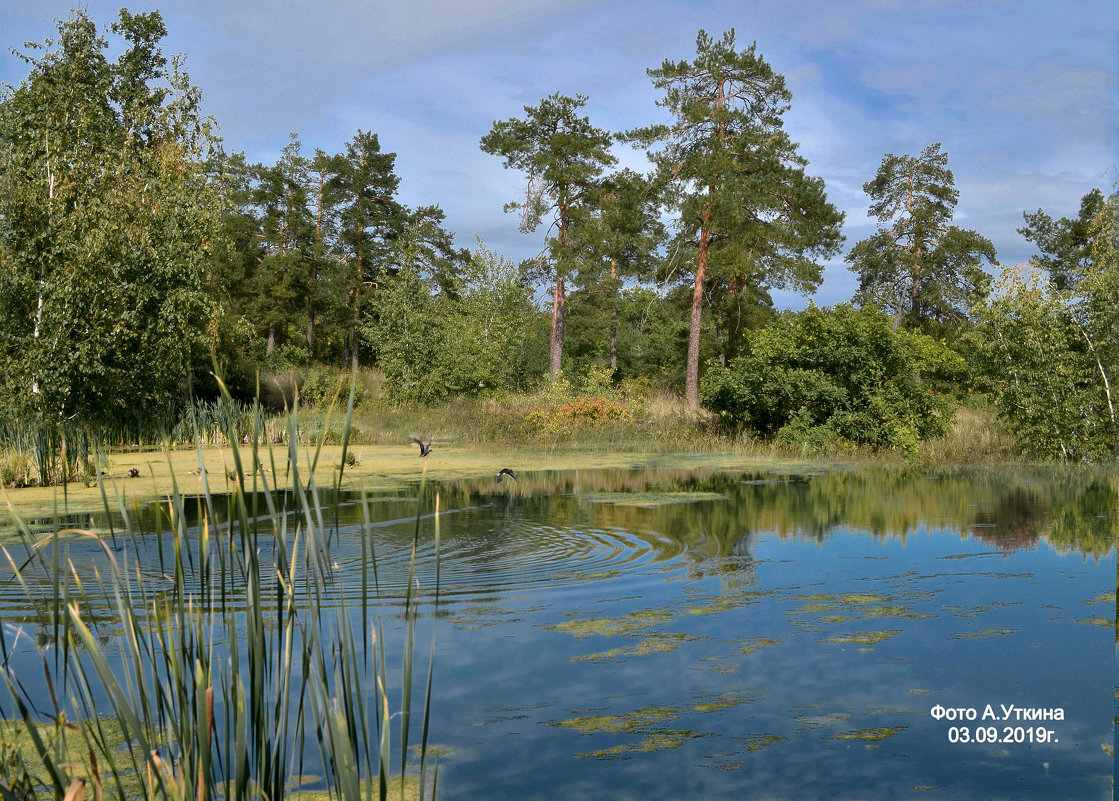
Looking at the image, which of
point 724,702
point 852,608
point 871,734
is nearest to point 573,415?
point 852,608

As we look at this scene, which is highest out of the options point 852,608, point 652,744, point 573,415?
point 573,415

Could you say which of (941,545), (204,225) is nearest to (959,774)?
(941,545)

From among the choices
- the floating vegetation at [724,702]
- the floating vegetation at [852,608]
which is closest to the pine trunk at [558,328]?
the floating vegetation at [852,608]

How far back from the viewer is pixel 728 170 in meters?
24.5

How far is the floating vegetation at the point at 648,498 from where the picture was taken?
1120 cm

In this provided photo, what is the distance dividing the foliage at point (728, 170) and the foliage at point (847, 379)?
6.79m

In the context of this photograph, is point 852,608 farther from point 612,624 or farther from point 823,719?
point 823,719

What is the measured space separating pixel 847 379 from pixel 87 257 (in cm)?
1203

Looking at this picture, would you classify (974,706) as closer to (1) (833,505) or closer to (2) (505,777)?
(2) (505,777)

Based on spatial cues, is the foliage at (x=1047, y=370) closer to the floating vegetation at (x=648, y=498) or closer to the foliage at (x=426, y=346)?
the floating vegetation at (x=648, y=498)

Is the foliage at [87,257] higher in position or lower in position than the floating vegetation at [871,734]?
higher

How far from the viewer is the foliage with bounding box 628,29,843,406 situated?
80.5 feet

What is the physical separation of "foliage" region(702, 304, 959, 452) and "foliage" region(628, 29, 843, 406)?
6788mm

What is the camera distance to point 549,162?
27.4 m
